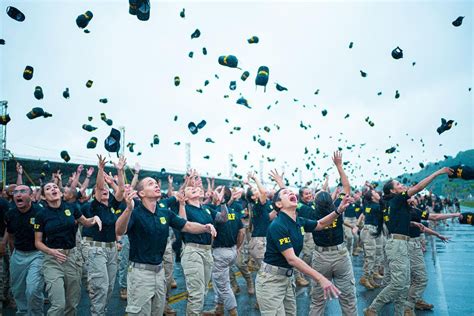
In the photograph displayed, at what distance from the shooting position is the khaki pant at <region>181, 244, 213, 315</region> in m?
5.71

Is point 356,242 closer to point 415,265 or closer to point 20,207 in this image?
point 415,265

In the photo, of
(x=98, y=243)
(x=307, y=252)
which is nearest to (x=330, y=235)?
(x=98, y=243)

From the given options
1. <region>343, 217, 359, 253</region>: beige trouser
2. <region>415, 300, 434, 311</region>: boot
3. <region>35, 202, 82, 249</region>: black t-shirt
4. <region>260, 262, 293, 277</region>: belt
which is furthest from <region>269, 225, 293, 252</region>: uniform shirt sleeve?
<region>343, 217, 359, 253</region>: beige trouser

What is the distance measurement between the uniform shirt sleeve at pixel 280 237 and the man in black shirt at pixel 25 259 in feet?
12.4

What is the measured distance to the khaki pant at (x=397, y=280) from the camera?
232 inches

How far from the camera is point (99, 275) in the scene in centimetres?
602

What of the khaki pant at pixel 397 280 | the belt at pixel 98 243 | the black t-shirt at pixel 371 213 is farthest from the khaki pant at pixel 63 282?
the black t-shirt at pixel 371 213

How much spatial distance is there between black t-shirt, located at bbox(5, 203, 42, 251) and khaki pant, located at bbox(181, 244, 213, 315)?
2504mm

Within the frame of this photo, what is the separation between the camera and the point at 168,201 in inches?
283

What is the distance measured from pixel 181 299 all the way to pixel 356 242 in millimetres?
9848

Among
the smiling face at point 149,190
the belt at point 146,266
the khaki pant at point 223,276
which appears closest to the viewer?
the belt at point 146,266

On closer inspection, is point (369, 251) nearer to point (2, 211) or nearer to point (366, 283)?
point (366, 283)

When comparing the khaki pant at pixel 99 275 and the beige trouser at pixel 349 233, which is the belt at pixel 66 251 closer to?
the khaki pant at pixel 99 275

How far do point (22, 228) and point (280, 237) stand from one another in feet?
14.7
